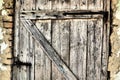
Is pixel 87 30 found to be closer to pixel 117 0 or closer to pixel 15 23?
pixel 117 0

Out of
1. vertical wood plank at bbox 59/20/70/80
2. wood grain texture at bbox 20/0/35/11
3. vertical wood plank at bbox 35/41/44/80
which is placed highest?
wood grain texture at bbox 20/0/35/11

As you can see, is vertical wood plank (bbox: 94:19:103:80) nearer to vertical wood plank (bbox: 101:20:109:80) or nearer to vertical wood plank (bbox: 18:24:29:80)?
vertical wood plank (bbox: 101:20:109:80)

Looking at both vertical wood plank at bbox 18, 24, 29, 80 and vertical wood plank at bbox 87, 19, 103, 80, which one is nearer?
vertical wood plank at bbox 87, 19, 103, 80

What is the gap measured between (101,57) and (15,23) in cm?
126

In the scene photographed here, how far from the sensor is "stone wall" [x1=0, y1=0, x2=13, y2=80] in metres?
4.73

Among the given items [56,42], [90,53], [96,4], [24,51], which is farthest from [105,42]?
[24,51]

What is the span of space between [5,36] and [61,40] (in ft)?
2.50

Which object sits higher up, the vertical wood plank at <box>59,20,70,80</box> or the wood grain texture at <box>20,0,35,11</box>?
the wood grain texture at <box>20,0,35,11</box>

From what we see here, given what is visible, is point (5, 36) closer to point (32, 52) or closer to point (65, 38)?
point (32, 52)

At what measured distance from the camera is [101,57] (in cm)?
468

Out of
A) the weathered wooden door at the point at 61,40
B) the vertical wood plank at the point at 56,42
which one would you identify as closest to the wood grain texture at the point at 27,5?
the weathered wooden door at the point at 61,40

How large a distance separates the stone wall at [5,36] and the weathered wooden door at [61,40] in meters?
0.09

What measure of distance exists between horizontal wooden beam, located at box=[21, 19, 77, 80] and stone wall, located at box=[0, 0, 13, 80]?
0.22 metres

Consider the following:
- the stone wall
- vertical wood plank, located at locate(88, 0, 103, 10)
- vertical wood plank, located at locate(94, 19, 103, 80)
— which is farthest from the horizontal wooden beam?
vertical wood plank, located at locate(88, 0, 103, 10)
